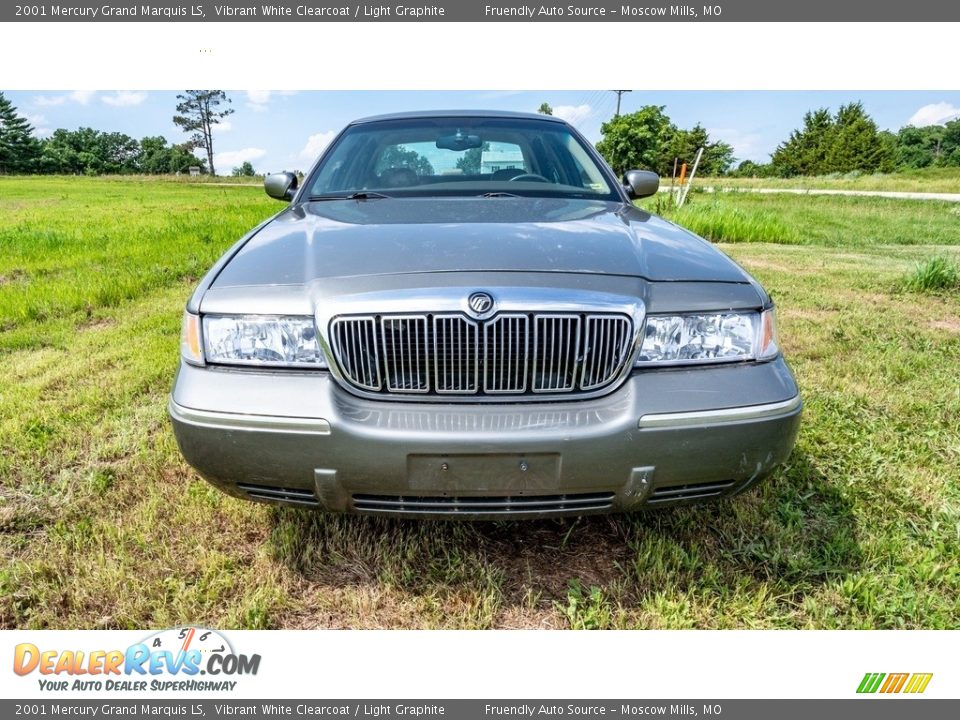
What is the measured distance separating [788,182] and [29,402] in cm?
3984

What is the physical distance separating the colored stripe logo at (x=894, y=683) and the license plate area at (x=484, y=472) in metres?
1.06

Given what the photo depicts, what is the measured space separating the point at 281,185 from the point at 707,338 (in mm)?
2353

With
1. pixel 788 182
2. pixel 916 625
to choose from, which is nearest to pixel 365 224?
pixel 916 625

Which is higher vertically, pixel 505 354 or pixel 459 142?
pixel 459 142

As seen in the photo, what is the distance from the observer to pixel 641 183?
3.14 m

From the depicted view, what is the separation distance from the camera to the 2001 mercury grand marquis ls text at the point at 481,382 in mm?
1600

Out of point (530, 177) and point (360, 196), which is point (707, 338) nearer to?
point (530, 177)

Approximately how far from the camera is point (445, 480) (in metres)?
1.61

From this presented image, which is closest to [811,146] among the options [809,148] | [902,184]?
[809,148]

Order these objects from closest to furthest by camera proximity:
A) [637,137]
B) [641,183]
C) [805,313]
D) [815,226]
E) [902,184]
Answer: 1. [641,183]
2. [805,313]
3. [815,226]
4. [902,184]
5. [637,137]

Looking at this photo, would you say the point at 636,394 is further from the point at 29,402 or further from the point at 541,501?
the point at 29,402

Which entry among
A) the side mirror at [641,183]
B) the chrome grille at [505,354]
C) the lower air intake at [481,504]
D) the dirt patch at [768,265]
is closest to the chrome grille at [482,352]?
the chrome grille at [505,354]

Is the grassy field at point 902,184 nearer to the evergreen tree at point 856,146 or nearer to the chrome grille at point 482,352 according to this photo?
the evergreen tree at point 856,146

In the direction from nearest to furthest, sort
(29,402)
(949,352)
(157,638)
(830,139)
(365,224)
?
1. (157,638)
2. (365,224)
3. (29,402)
4. (949,352)
5. (830,139)
